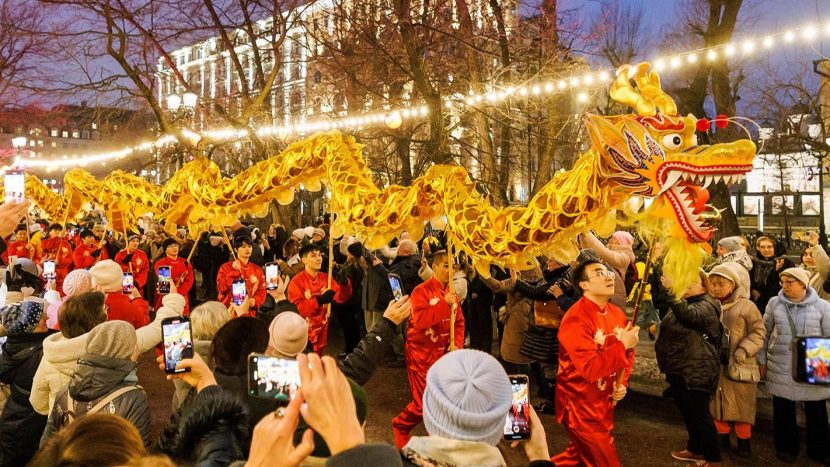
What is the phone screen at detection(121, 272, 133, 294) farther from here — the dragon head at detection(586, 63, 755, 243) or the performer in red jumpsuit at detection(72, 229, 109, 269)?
the dragon head at detection(586, 63, 755, 243)

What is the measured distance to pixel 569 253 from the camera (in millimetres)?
4227

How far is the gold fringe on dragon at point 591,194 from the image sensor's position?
3.70m

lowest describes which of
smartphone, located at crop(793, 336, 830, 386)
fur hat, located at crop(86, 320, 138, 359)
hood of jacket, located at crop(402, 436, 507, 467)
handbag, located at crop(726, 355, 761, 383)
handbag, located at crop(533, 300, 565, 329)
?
handbag, located at crop(726, 355, 761, 383)

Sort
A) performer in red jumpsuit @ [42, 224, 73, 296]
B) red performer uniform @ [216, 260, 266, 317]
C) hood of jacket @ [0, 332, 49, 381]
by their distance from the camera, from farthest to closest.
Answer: performer in red jumpsuit @ [42, 224, 73, 296] < red performer uniform @ [216, 260, 266, 317] < hood of jacket @ [0, 332, 49, 381]

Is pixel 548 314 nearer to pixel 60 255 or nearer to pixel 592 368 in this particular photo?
pixel 592 368

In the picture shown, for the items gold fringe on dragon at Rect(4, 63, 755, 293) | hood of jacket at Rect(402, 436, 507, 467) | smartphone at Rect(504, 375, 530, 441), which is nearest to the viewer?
hood of jacket at Rect(402, 436, 507, 467)

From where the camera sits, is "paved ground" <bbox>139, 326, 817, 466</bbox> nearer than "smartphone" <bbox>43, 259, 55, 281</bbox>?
Yes

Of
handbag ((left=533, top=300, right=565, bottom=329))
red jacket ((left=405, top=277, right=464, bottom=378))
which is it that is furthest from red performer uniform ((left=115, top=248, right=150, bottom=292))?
handbag ((left=533, top=300, right=565, bottom=329))

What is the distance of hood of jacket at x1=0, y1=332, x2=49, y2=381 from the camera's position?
4027 millimetres

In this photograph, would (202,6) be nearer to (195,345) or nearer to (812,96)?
(195,345)

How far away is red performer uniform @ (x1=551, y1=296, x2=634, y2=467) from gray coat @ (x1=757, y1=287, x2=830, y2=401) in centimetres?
186

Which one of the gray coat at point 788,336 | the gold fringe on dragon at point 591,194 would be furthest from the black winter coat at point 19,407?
the gray coat at point 788,336

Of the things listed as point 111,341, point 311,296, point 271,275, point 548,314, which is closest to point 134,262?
point 271,275

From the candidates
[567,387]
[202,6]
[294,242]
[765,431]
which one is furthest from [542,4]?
[567,387]
